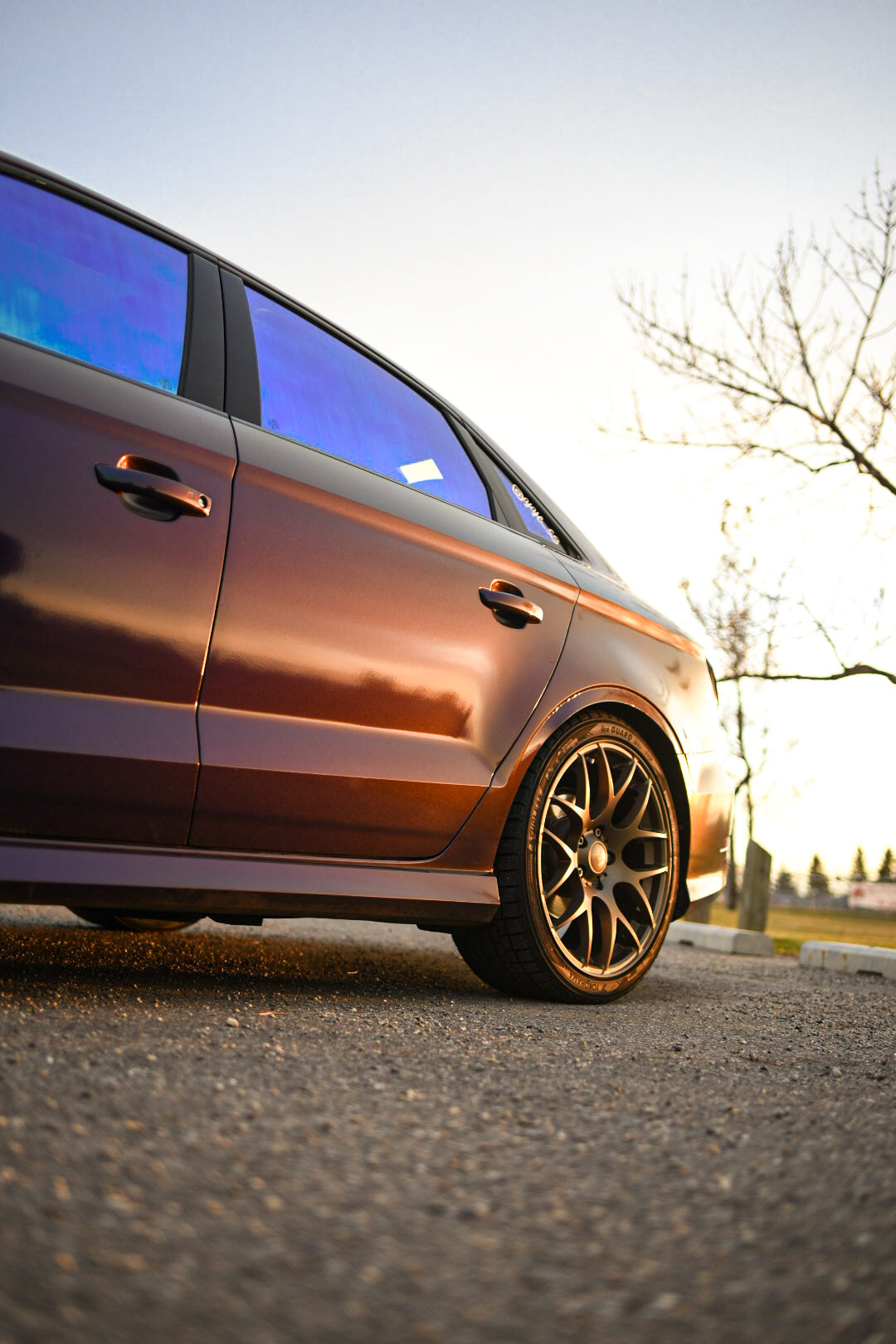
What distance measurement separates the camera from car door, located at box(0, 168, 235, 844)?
190 cm

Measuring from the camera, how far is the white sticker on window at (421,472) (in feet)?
9.28

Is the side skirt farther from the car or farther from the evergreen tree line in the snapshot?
the evergreen tree line

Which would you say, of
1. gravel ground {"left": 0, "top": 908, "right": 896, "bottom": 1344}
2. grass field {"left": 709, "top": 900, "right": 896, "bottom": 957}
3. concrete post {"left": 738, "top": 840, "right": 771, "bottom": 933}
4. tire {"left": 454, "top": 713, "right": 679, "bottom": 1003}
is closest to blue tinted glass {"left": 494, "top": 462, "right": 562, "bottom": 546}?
tire {"left": 454, "top": 713, "right": 679, "bottom": 1003}

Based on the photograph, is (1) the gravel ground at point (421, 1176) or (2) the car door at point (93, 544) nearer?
(1) the gravel ground at point (421, 1176)

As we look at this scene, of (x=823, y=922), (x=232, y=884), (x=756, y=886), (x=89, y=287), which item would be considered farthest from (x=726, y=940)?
(x=823, y=922)

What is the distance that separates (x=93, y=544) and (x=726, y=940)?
20.8 feet

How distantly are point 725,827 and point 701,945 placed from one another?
438cm

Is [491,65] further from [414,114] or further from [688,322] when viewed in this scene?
[688,322]

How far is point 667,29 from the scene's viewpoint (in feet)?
29.0

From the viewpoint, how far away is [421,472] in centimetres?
289

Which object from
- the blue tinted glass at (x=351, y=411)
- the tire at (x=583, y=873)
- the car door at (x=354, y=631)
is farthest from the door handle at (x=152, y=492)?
the tire at (x=583, y=873)

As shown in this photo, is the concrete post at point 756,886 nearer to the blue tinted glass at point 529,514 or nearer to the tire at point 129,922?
the tire at point 129,922

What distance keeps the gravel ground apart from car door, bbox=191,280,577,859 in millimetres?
480

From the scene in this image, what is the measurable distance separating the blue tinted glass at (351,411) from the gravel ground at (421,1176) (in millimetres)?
1455
